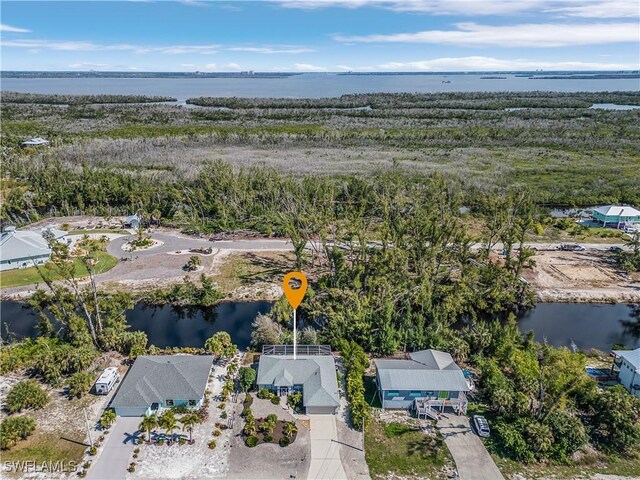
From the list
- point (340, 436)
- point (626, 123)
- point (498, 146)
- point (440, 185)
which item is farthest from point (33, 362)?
point (626, 123)

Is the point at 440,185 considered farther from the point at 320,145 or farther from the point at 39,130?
the point at 39,130

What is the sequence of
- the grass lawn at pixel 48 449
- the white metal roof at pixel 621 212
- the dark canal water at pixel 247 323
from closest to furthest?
the grass lawn at pixel 48 449 < the dark canal water at pixel 247 323 < the white metal roof at pixel 621 212

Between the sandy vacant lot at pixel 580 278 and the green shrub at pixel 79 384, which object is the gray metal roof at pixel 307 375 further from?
the sandy vacant lot at pixel 580 278

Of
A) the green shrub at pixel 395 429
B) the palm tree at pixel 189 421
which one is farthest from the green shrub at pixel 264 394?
the green shrub at pixel 395 429

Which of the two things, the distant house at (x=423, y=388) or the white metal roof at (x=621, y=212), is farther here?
the white metal roof at (x=621, y=212)

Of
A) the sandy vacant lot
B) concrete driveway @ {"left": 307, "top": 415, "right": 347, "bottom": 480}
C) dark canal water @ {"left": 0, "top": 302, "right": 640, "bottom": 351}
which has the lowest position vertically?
dark canal water @ {"left": 0, "top": 302, "right": 640, "bottom": 351}

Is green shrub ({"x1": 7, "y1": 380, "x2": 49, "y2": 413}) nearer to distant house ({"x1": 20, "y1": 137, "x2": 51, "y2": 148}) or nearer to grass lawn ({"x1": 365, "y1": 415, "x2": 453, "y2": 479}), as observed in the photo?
grass lawn ({"x1": 365, "y1": 415, "x2": 453, "y2": 479})

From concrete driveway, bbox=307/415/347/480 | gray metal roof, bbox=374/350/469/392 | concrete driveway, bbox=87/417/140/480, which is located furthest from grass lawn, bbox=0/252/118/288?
gray metal roof, bbox=374/350/469/392
